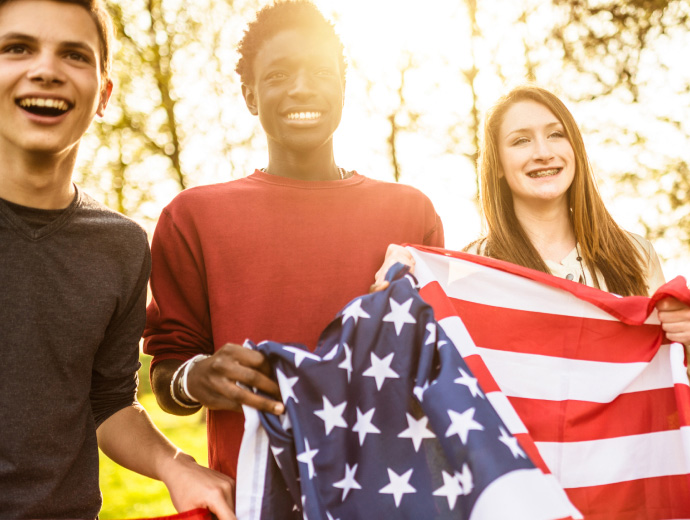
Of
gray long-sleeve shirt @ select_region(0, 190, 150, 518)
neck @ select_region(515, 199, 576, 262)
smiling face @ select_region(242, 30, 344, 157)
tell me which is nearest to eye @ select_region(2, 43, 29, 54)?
gray long-sleeve shirt @ select_region(0, 190, 150, 518)

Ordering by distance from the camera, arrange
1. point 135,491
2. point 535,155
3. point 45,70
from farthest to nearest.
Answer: point 135,491 < point 535,155 < point 45,70

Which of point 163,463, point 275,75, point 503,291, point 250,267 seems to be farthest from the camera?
point 503,291

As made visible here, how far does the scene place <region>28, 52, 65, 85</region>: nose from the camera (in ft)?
7.79

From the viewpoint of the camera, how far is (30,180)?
243cm

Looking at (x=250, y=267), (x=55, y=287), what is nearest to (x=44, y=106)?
(x=55, y=287)

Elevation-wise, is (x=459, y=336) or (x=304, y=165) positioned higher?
(x=304, y=165)

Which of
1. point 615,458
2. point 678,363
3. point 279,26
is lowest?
point 615,458

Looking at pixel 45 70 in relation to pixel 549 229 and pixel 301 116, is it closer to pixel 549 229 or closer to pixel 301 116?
pixel 301 116

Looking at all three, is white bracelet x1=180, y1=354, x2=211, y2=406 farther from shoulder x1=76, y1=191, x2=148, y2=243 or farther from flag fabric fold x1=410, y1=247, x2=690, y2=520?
flag fabric fold x1=410, y1=247, x2=690, y2=520

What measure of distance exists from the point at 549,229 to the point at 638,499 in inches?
64.4

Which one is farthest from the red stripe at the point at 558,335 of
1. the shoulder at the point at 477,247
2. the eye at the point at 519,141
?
the eye at the point at 519,141

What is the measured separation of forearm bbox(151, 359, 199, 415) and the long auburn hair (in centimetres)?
199

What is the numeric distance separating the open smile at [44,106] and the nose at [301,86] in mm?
952

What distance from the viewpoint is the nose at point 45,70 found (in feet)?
7.79
